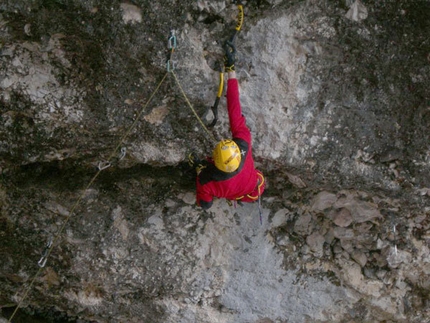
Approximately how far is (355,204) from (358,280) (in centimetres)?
114

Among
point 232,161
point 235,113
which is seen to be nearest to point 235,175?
point 232,161

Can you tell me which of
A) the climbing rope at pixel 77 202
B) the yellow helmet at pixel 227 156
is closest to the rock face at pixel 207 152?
the climbing rope at pixel 77 202

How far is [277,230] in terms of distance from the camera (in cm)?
634

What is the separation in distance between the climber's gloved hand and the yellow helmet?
797 mm

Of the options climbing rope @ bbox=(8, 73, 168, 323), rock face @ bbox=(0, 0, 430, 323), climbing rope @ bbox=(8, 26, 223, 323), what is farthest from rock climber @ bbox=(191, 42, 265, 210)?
climbing rope @ bbox=(8, 73, 168, 323)

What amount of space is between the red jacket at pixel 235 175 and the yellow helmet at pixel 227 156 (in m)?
0.09

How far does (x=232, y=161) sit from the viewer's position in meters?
4.68

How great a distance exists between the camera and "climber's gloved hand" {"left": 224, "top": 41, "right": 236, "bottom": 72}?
485cm

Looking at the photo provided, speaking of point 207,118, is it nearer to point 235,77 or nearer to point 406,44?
point 235,77

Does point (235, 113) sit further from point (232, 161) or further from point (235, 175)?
point (235, 175)

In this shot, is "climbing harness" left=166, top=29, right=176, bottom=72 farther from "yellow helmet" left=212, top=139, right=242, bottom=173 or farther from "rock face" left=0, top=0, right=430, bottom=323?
"yellow helmet" left=212, top=139, right=242, bottom=173

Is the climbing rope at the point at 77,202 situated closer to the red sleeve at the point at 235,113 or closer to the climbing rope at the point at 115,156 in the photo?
the climbing rope at the point at 115,156

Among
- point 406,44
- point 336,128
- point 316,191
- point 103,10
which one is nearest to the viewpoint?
point 103,10

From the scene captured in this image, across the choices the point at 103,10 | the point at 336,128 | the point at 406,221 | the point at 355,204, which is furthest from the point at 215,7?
the point at 406,221
